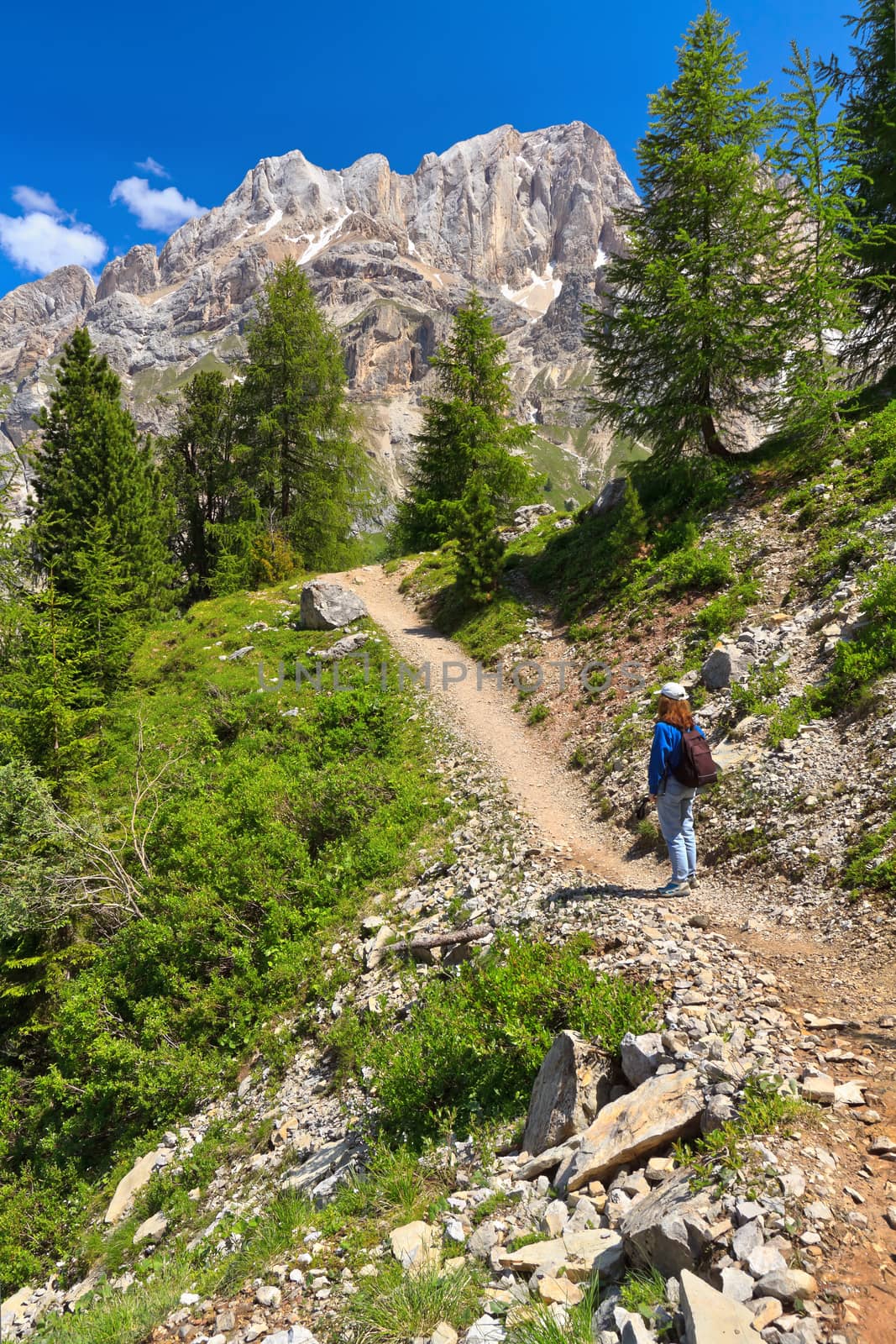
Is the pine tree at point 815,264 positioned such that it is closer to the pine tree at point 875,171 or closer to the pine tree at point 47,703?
the pine tree at point 875,171

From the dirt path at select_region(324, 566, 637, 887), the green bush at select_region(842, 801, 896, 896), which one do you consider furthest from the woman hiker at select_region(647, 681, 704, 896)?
the green bush at select_region(842, 801, 896, 896)

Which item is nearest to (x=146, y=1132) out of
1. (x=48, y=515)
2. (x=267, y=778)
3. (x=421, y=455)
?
(x=267, y=778)

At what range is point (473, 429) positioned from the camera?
87.9 ft

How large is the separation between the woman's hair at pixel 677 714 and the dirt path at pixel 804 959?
2.01 meters

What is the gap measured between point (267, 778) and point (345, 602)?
11032 millimetres

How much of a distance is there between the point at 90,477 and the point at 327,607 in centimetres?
965

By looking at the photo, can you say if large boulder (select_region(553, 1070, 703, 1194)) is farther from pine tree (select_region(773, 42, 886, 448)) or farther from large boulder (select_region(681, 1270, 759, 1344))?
pine tree (select_region(773, 42, 886, 448))

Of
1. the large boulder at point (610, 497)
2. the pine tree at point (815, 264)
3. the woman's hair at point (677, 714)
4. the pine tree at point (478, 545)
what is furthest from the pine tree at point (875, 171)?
the woman's hair at point (677, 714)

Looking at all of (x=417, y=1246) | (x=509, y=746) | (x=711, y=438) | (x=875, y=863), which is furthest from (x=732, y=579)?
(x=417, y=1246)

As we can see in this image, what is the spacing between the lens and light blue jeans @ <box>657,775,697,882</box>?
7.69 meters

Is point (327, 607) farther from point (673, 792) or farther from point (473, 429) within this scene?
point (673, 792)

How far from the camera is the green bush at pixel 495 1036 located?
527cm

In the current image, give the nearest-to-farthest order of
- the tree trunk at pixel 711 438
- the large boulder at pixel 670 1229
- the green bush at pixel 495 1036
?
the large boulder at pixel 670 1229 → the green bush at pixel 495 1036 → the tree trunk at pixel 711 438

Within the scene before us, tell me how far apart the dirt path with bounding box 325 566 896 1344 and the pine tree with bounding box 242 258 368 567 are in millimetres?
17520
